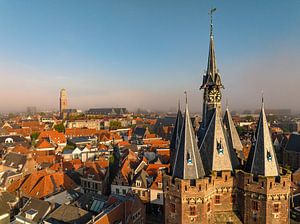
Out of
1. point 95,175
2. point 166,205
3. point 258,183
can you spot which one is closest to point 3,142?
point 95,175

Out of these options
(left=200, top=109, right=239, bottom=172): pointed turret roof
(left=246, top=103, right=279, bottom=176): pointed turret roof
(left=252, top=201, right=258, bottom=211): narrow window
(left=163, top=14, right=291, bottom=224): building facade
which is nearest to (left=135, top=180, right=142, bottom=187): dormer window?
(left=163, top=14, right=291, bottom=224): building facade

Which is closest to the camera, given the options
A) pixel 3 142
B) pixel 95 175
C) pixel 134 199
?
pixel 134 199

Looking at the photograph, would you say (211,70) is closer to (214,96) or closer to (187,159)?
(214,96)

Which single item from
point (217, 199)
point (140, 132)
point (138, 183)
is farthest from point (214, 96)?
point (140, 132)

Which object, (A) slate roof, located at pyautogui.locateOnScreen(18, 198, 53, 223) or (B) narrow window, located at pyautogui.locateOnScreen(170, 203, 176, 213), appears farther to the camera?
(A) slate roof, located at pyautogui.locateOnScreen(18, 198, 53, 223)

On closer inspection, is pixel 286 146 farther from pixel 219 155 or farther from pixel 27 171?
pixel 27 171

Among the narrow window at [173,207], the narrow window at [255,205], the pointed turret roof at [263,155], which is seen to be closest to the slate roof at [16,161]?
the narrow window at [173,207]

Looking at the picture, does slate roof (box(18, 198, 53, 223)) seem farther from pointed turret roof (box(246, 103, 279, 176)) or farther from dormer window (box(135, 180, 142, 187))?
pointed turret roof (box(246, 103, 279, 176))
